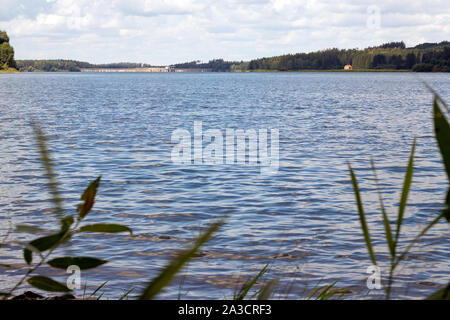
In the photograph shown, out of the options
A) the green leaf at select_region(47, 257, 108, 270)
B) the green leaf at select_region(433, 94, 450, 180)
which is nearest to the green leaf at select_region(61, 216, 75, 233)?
the green leaf at select_region(47, 257, 108, 270)

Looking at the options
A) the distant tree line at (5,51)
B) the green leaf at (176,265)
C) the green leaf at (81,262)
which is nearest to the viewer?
the green leaf at (176,265)

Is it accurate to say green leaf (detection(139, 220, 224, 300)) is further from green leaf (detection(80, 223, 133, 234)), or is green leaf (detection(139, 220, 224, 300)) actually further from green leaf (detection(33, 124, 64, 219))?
green leaf (detection(80, 223, 133, 234))

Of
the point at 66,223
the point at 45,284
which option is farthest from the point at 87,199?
the point at 45,284

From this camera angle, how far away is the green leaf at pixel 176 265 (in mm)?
794

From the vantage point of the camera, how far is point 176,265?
0.79 m

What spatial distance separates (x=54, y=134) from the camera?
2767cm

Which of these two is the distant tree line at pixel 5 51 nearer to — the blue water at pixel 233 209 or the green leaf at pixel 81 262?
the blue water at pixel 233 209

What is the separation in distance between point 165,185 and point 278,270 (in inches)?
283

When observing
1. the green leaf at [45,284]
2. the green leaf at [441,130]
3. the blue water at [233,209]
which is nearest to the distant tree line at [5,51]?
the blue water at [233,209]

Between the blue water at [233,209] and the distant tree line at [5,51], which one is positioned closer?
the blue water at [233,209]

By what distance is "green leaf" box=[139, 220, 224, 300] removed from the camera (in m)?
0.79

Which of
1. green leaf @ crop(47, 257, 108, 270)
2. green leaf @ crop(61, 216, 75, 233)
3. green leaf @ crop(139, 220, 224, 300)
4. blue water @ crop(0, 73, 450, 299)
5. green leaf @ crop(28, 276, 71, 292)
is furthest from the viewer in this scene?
blue water @ crop(0, 73, 450, 299)
